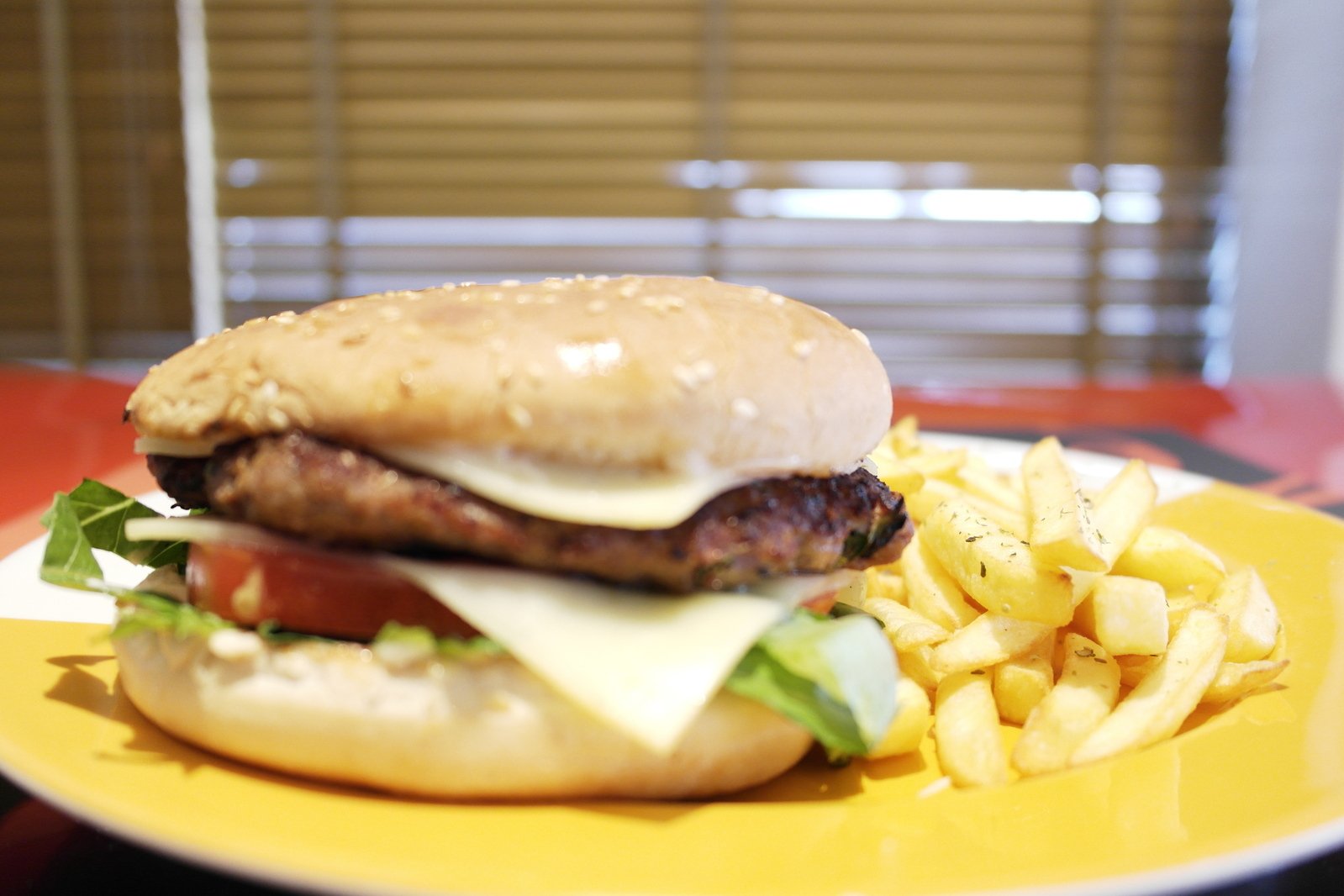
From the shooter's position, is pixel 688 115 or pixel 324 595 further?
pixel 688 115

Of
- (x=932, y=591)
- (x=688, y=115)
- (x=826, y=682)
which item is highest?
(x=688, y=115)

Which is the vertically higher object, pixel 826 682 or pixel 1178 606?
pixel 826 682

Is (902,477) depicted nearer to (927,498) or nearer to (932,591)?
(927,498)

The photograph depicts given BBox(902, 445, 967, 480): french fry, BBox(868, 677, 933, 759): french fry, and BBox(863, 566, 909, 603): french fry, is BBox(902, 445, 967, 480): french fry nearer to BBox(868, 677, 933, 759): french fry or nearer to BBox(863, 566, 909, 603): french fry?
BBox(863, 566, 909, 603): french fry

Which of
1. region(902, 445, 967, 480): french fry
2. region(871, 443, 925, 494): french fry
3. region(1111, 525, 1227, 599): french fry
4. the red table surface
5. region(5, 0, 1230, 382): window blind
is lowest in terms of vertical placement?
the red table surface

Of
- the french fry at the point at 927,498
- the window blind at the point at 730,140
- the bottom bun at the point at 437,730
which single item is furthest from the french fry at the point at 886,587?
the window blind at the point at 730,140

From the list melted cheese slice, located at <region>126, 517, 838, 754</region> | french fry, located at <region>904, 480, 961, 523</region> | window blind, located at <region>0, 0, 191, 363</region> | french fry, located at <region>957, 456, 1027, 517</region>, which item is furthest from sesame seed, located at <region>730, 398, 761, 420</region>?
window blind, located at <region>0, 0, 191, 363</region>

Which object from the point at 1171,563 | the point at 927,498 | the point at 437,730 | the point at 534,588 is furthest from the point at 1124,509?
the point at 437,730
